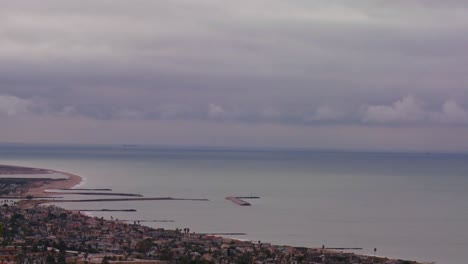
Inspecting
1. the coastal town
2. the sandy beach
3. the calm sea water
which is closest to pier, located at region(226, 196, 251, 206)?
the calm sea water

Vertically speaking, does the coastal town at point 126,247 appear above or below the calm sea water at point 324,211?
below

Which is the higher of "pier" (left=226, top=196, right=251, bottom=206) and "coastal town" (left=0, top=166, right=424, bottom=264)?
"pier" (left=226, top=196, right=251, bottom=206)

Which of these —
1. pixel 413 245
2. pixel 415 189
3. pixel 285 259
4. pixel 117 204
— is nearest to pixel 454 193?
pixel 415 189

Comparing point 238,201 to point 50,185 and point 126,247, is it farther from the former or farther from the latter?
point 126,247

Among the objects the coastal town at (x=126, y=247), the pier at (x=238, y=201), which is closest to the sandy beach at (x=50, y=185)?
the pier at (x=238, y=201)

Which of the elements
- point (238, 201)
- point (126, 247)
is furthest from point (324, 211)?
point (126, 247)

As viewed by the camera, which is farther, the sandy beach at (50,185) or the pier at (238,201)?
the sandy beach at (50,185)

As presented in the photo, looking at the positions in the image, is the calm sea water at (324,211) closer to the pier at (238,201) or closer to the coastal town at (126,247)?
the pier at (238,201)

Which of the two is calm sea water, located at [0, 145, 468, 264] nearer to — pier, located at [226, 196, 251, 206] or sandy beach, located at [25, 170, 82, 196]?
pier, located at [226, 196, 251, 206]

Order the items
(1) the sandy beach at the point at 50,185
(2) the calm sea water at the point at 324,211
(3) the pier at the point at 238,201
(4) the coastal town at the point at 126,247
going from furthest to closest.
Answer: (1) the sandy beach at the point at 50,185 < (3) the pier at the point at 238,201 < (2) the calm sea water at the point at 324,211 < (4) the coastal town at the point at 126,247
